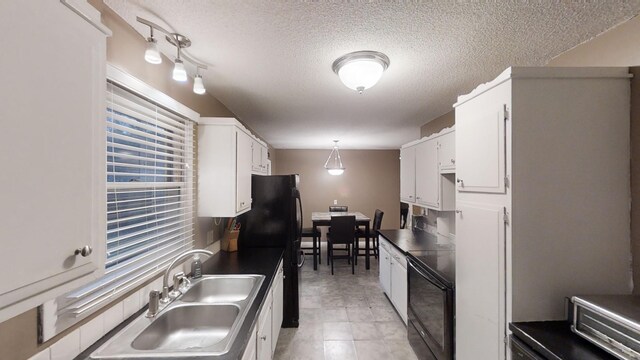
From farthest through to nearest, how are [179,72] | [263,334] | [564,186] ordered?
[263,334], [179,72], [564,186]

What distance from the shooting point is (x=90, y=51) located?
0.74 meters

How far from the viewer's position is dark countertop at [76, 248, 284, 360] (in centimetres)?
112

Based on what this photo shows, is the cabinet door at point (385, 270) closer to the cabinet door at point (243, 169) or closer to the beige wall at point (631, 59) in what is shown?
the cabinet door at point (243, 169)

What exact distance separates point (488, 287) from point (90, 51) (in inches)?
76.0

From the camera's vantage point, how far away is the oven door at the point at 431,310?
71.3 inches

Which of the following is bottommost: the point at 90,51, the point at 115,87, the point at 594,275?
the point at 594,275

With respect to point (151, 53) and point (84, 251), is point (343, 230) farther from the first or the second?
point (84, 251)

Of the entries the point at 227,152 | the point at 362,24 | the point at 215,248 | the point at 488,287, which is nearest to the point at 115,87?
the point at 227,152

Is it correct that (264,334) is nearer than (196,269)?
Yes

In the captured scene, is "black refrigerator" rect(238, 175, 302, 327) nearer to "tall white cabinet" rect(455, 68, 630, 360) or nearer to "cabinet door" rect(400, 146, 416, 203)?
"cabinet door" rect(400, 146, 416, 203)

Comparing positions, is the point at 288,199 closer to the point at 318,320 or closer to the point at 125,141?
the point at 318,320

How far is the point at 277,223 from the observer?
9.65ft

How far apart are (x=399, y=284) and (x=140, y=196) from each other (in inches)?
103

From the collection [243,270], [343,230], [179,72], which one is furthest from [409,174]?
[179,72]
